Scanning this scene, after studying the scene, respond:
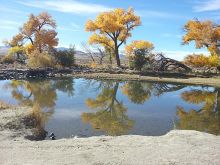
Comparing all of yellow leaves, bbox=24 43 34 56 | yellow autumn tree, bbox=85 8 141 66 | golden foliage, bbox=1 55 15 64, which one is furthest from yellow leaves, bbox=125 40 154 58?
golden foliage, bbox=1 55 15 64

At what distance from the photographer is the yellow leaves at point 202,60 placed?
65.7 meters

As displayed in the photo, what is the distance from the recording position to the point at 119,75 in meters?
60.2

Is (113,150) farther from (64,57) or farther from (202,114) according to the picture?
(64,57)

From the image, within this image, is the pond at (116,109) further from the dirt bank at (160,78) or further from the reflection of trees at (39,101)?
the dirt bank at (160,78)

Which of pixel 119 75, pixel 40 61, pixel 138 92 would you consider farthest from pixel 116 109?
pixel 40 61

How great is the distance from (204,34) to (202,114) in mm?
40770

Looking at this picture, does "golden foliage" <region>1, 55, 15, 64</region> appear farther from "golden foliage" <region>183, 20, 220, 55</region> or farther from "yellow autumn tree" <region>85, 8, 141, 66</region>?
"golden foliage" <region>183, 20, 220, 55</region>

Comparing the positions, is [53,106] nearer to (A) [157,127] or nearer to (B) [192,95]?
(A) [157,127]

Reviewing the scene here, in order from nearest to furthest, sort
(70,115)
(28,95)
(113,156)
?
(113,156) < (70,115) < (28,95)

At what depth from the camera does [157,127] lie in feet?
76.3

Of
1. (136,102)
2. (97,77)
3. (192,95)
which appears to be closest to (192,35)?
(97,77)

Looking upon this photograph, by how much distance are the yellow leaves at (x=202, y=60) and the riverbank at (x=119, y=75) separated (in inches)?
221

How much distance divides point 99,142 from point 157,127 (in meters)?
7.47

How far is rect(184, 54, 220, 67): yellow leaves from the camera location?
65688mm
